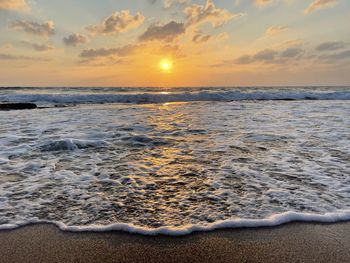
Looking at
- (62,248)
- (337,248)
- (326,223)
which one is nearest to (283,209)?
(326,223)

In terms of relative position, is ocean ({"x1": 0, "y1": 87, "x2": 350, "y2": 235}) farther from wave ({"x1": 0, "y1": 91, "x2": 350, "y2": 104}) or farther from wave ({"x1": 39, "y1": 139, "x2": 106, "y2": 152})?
wave ({"x1": 0, "y1": 91, "x2": 350, "y2": 104})

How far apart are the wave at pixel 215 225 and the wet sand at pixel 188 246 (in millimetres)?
66

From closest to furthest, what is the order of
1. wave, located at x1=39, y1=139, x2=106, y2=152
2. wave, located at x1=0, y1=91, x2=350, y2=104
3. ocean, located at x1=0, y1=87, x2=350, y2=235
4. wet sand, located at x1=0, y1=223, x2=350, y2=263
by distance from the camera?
wet sand, located at x1=0, y1=223, x2=350, y2=263 → ocean, located at x1=0, y1=87, x2=350, y2=235 → wave, located at x1=39, y1=139, x2=106, y2=152 → wave, located at x1=0, y1=91, x2=350, y2=104

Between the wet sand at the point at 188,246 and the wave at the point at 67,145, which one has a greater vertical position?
the wave at the point at 67,145

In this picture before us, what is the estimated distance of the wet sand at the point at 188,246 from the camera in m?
2.35

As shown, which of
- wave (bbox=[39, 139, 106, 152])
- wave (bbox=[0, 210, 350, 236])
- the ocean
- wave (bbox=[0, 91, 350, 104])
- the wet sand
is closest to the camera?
the wet sand

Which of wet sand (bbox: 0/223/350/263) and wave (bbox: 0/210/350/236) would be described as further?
wave (bbox: 0/210/350/236)

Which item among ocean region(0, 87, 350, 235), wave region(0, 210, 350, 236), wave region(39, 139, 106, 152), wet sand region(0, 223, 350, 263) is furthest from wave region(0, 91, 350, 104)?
wet sand region(0, 223, 350, 263)

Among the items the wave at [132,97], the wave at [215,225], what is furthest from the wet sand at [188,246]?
the wave at [132,97]

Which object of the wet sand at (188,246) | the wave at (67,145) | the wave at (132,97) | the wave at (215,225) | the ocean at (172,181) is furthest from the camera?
the wave at (132,97)

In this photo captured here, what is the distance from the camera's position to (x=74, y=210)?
10.5 ft

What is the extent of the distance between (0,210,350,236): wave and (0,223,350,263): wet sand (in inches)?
2.6

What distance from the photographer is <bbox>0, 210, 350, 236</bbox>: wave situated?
275 cm

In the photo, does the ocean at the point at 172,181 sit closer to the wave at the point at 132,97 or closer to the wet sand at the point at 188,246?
the wet sand at the point at 188,246
